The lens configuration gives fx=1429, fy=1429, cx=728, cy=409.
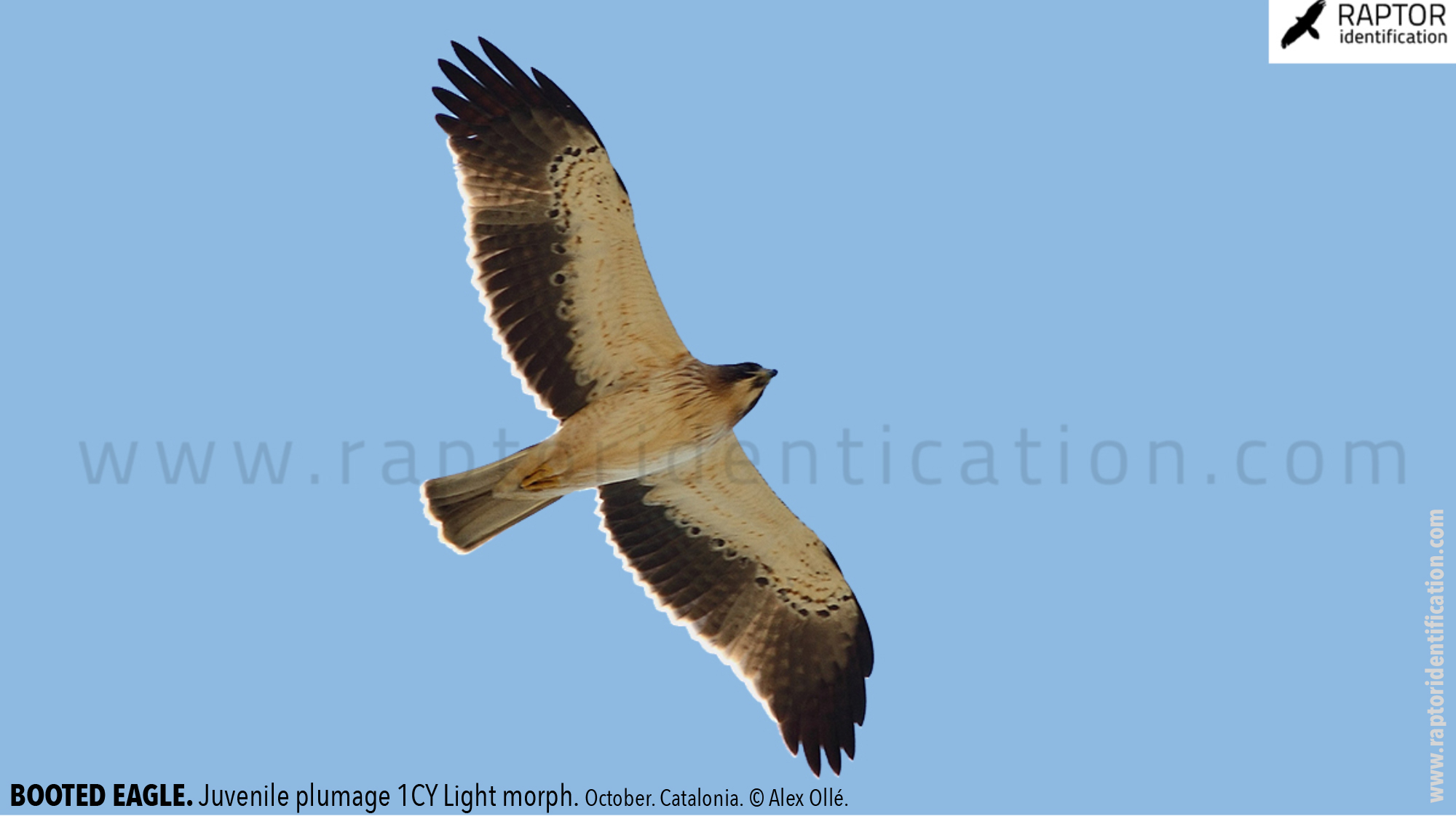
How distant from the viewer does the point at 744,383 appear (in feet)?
32.1

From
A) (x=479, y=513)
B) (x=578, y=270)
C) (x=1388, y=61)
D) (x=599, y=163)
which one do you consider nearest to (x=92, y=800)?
(x=479, y=513)

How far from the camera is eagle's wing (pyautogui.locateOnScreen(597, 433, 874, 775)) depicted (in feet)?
35.6

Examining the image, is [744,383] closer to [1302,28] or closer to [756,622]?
[756,622]

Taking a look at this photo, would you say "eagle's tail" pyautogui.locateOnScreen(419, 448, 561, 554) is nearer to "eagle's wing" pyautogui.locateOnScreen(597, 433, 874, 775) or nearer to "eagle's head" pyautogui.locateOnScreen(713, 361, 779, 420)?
"eagle's wing" pyautogui.locateOnScreen(597, 433, 874, 775)

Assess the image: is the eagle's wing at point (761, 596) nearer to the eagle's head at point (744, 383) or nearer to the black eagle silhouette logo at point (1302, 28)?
the eagle's head at point (744, 383)

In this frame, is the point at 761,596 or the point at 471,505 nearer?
the point at 471,505

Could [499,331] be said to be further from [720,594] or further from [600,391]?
[720,594]

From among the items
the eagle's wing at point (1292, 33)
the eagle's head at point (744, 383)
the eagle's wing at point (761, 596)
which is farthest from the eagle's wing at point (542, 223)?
the eagle's wing at point (1292, 33)

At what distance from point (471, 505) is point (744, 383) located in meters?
2.11

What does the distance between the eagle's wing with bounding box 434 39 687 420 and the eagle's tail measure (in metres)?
0.67

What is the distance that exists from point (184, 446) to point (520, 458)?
293 centimetres

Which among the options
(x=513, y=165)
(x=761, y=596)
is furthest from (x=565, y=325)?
(x=761, y=596)

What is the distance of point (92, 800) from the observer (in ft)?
33.6

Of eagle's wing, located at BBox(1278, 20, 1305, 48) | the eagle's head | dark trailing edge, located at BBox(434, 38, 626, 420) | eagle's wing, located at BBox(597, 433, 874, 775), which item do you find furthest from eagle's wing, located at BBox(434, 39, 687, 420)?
eagle's wing, located at BBox(1278, 20, 1305, 48)
